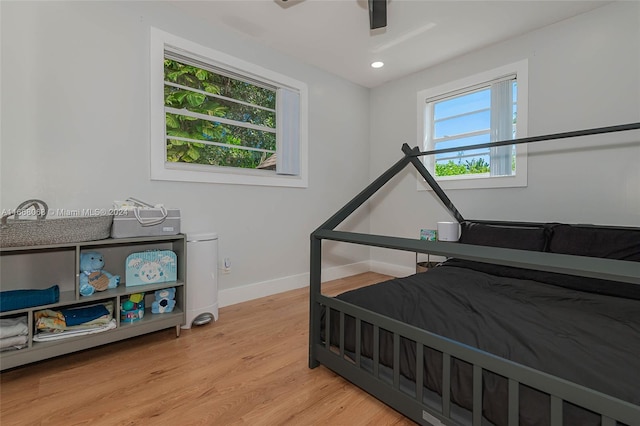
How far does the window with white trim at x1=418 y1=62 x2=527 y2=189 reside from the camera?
2721 millimetres

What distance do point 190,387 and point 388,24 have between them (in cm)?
298

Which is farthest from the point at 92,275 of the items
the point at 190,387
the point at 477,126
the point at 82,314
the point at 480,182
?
the point at 477,126

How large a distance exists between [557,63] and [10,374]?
440 centimetres

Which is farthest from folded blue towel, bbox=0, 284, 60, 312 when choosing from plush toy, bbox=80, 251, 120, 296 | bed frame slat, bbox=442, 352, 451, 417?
bed frame slat, bbox=442, 352, 451, 417

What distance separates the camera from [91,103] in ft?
→ 6.45

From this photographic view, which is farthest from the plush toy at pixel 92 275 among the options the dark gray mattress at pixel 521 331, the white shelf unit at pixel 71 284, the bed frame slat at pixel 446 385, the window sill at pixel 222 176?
the bed frame slat at pixel 446 385

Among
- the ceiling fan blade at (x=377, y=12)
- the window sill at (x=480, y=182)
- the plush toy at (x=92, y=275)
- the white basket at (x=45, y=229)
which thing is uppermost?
→ the ceiling fan blade at (x=377, y=12)

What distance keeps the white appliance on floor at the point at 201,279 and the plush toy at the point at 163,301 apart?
120 millimetres

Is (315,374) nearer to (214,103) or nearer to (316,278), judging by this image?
(316,278)

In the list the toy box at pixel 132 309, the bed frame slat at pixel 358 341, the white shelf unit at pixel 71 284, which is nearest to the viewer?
the bed frame slat at pixel 358 341

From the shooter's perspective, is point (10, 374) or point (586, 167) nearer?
point (10, 374)

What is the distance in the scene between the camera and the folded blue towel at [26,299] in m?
1.45

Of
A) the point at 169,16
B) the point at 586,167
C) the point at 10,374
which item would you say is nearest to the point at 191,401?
the point at 10,374

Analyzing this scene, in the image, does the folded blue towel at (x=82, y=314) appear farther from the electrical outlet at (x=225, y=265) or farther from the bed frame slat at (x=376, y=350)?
the bed frame slat at (x=376, y=350)
